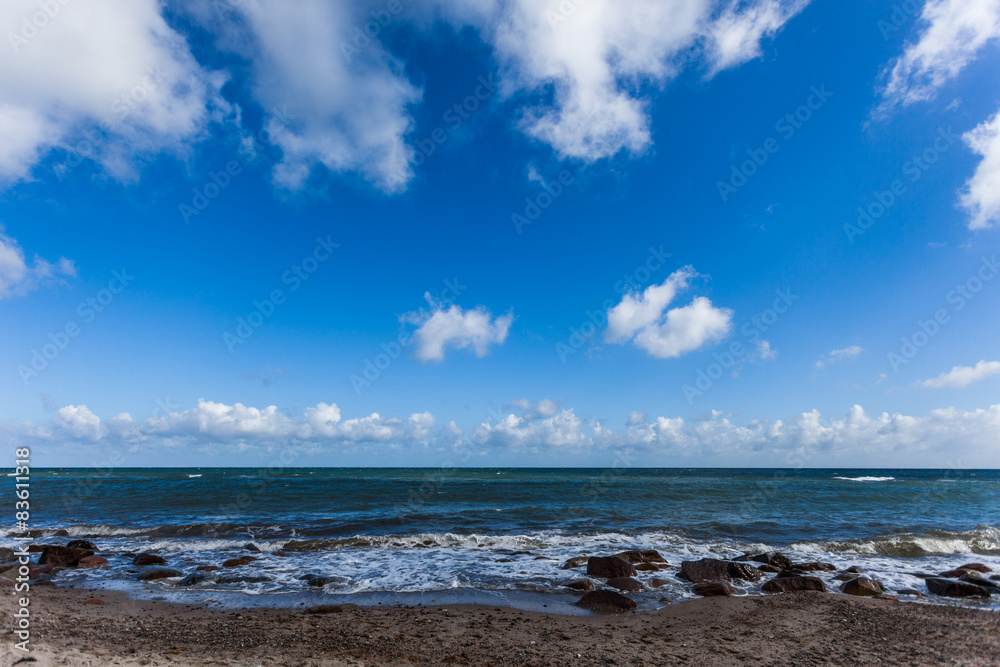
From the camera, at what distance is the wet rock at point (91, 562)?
14.6 meters

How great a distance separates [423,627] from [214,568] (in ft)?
29.5

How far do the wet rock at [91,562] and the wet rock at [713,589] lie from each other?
1871 centimetres

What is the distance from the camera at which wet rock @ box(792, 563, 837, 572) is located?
14202 mm

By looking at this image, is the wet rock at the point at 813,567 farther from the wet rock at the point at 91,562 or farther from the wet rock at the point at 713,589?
the wet rock at the point at 91,562

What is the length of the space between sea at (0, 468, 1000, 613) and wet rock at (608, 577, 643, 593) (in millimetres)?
288

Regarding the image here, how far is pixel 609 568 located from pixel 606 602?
281cm

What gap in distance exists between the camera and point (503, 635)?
866 centimetres

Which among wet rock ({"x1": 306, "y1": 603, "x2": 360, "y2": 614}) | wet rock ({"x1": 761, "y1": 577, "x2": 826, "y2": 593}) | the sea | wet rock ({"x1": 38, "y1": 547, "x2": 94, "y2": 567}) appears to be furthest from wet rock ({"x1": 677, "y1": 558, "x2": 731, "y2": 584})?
wet rock ({"x1": 38, "y1": 547, "x2": 94, "y2": 567})

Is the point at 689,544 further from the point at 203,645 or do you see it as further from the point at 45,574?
the point at 45,574

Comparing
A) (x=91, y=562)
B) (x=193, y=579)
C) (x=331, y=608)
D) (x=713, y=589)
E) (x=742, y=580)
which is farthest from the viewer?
(x=91, y=562)

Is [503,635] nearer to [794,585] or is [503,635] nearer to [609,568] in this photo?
[609,568]

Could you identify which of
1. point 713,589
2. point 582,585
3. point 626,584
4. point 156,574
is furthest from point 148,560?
point 713,589

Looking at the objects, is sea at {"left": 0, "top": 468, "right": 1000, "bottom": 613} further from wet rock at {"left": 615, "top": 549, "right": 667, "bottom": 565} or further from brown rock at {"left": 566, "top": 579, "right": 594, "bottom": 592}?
wet rock at {"left": 615, "top": 549, "right": 667, "bottom": 565}

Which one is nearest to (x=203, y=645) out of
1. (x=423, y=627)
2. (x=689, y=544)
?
(x=423, y=627)
